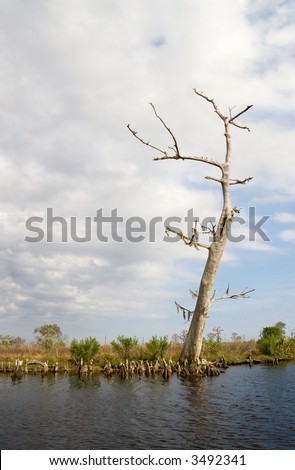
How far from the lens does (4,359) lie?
3362 cm

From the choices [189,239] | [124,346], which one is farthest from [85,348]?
[189,239]

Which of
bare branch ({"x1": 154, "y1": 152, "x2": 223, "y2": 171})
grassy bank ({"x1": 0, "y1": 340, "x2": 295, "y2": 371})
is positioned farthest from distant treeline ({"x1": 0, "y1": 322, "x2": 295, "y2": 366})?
bare branch ({"x1": 154, "y1": 152, "x2": 223, "y2": 171})

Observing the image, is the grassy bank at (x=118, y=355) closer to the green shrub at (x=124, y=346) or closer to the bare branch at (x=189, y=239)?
the green shrub at (x=124, y=346)

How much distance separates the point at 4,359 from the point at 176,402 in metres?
20.9

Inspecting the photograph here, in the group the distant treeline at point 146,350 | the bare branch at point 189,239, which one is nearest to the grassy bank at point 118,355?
the distant treeline at point 146,350

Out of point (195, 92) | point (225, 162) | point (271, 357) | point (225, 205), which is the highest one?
point (195, 92)

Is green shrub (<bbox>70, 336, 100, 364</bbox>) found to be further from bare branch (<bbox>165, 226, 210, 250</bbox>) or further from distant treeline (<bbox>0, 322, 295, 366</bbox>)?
bare branch (<bbox>165, 226, 210, 250</bbox>)

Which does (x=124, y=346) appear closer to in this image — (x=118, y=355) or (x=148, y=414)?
(x=118, y=355)

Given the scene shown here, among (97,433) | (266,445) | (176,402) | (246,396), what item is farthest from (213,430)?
(246,396)

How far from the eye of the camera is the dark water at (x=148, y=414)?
1180cm

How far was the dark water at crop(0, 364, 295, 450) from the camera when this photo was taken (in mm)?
11797

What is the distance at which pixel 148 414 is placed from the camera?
15.3 m

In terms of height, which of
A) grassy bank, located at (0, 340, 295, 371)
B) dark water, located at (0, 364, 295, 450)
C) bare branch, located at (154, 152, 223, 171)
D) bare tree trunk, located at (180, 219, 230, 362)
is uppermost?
bare branch, located at (154, 152, 223, 171)

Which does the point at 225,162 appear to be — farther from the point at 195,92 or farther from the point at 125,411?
the point at 125,411
